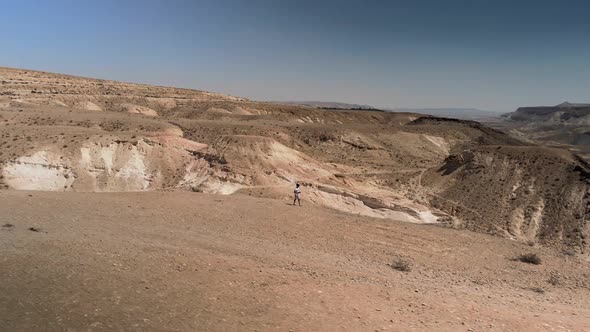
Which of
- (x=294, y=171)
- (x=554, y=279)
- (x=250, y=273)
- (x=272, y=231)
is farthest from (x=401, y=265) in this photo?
(x=294, y=171)

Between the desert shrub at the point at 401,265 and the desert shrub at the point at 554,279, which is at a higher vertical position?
the desert shrub at the point at 401,265

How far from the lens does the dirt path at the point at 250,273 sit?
962 cm

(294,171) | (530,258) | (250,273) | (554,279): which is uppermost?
(294,171)

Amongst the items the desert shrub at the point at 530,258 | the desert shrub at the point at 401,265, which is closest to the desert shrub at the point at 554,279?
the desert shrub at the point at 530,258

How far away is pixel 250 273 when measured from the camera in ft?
40.5

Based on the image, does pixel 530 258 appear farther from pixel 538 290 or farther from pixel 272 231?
pixel 272 231

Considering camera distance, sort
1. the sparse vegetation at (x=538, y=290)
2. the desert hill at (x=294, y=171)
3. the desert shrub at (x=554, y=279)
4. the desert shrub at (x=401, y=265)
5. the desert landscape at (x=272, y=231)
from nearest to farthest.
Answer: the desert landscape at (x=272, y=231), the sparse vegetation at (x=538, y=290), the desert shrub at (x=401, y=265), the desert shrub at (x=554, y=279), the desert hill at (x=294, y=171)

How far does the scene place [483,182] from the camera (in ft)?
110

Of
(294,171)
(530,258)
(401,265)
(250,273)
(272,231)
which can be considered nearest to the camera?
(250,273)

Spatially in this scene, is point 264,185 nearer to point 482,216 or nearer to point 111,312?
point 482,216

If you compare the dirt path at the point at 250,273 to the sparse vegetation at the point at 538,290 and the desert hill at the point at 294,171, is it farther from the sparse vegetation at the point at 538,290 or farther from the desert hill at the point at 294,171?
the desert hill at the point at 294,171

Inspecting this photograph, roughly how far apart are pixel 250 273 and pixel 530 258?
1251cm

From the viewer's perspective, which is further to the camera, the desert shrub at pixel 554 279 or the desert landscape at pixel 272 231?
the desert shrub at pixel 554 279

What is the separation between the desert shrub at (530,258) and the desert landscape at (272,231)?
0.33 meters
